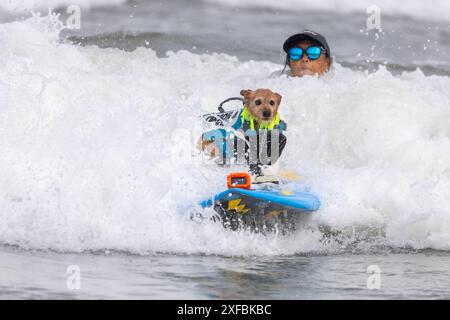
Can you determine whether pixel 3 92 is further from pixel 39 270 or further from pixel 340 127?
pixel 39 270

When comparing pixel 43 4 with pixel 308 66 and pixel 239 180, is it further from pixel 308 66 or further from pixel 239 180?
pixel 239 180

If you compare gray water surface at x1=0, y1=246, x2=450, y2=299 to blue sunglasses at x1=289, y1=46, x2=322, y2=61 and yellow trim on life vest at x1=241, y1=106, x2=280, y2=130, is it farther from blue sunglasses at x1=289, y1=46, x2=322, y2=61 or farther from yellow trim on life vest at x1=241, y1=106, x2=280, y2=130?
blue sunglasses at x1=289, y1=46, x2=322, y2=61

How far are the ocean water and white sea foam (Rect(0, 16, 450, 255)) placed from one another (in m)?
0.02

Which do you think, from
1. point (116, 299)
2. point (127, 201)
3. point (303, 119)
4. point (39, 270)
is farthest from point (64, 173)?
point (303, 119)

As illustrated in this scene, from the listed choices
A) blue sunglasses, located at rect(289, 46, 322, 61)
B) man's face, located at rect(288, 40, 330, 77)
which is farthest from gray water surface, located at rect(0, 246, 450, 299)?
man's face, located at rect(288, 40, 330, 77)

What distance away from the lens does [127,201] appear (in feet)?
24.3

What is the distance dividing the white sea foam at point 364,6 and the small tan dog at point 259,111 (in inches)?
412

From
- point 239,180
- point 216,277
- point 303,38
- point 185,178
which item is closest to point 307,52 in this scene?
point 303,38

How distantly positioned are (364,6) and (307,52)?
9.43 meters

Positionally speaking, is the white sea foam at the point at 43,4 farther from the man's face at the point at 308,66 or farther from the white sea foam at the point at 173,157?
the man's face at the point at 308,66

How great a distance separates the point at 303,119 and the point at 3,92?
3065 mm

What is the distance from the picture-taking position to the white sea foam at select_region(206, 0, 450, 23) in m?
18.2

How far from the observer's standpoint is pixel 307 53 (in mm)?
10102
